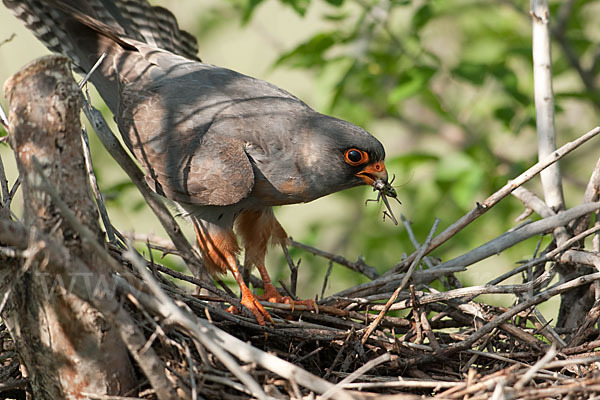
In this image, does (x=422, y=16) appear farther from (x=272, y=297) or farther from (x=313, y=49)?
(x=272, y=297)

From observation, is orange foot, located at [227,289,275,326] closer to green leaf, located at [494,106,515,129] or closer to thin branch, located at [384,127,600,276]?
thin branch, located at [384,127,600,276]

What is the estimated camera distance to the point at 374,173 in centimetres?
424

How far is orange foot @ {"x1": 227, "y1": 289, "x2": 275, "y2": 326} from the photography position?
3790 mm

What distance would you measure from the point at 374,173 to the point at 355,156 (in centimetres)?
17

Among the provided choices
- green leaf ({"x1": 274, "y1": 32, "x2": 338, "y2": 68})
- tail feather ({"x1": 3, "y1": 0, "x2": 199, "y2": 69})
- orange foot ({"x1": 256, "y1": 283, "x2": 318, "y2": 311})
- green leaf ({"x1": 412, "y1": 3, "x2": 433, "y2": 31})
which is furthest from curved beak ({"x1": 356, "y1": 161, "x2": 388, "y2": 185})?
tail feather ({"x1": 3, "y1": 0, "x2": 199, "y2": 69})

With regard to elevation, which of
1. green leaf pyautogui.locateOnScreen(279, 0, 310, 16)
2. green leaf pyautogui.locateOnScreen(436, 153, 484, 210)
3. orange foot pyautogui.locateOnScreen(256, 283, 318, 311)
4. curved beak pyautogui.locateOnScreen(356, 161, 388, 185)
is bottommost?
orange foot pyautogui.locateOnScreen(256, 283, 318, 311)

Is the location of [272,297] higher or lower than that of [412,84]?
lower

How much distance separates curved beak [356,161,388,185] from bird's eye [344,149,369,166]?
2.7 inches

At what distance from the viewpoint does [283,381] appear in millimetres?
2885

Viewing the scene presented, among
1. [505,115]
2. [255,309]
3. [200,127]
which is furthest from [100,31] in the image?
[505,115]

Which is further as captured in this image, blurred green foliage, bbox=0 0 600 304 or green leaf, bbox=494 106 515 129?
green leaf, bbox=494 106 515 129

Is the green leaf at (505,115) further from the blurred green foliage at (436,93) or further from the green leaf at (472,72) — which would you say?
the green leaf at (472,72)

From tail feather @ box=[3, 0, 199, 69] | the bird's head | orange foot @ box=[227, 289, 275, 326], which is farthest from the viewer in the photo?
tail feather @ box=[3, 0, 199, 69]

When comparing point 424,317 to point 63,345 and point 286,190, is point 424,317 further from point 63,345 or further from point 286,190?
point 63,345
